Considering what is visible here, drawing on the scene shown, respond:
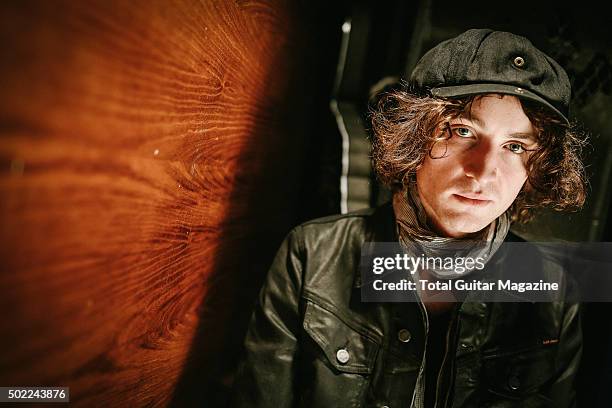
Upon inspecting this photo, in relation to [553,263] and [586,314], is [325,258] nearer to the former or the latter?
[553,263]

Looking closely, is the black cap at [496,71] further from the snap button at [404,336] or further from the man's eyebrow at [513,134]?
the snap button at [404,336]

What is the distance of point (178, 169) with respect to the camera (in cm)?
109

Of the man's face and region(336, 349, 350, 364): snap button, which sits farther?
region(336, 349, 350, 364): snap button

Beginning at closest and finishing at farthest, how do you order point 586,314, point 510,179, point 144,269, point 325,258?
1. point 144,269
2. point 510,179
3. point 325,258
4. point 586,314

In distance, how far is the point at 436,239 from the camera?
1371mm

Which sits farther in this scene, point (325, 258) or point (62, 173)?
point (325, 258)

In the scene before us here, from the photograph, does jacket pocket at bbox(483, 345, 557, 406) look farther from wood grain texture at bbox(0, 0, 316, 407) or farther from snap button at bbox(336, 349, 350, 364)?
wood grain texture at bbox(0, 0, 316, 407)

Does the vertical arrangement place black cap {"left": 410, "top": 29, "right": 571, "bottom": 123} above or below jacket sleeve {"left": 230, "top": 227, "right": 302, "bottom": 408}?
above

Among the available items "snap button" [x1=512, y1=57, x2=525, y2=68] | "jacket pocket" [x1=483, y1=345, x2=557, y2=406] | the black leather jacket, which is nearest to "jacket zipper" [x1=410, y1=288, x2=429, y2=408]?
the black leather jacket

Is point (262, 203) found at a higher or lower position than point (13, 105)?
lower

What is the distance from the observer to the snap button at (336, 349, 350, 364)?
1.39 metres

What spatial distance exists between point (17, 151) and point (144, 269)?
1.60 ft

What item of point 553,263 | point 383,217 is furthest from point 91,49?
point 553,263

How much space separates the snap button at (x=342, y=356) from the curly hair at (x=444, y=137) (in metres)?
0.68
